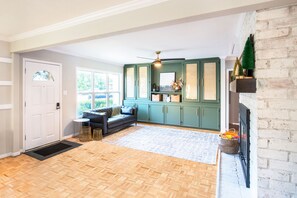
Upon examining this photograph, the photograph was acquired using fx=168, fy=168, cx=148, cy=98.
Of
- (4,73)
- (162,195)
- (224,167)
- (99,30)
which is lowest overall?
(162,195)

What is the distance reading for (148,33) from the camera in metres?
3.10

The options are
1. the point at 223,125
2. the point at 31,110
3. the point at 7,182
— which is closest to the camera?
the point at 7,182

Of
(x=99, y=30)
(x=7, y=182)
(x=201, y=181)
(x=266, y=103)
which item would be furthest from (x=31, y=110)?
(x=266, y=103)

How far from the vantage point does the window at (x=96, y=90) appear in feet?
17.4

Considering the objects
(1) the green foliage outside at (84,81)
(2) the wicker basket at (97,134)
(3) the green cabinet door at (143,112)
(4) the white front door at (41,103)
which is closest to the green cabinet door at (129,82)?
(3) the green cabinet door at (143,112)

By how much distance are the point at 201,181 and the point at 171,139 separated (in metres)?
2.12

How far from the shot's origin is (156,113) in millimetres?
6547

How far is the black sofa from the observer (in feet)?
15.7

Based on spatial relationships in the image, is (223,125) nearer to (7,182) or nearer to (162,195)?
(162,195)

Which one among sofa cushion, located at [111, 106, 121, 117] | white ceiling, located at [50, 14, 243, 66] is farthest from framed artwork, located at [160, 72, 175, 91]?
white ceiling, located at [50, 14, 243, 66]

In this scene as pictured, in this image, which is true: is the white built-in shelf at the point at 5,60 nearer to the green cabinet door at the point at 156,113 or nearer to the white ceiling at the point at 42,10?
the white ceiling at the point at 42,10

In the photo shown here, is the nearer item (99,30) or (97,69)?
(99,30)

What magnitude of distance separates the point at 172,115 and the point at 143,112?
124 cm

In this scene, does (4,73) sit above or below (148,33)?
Result: below
